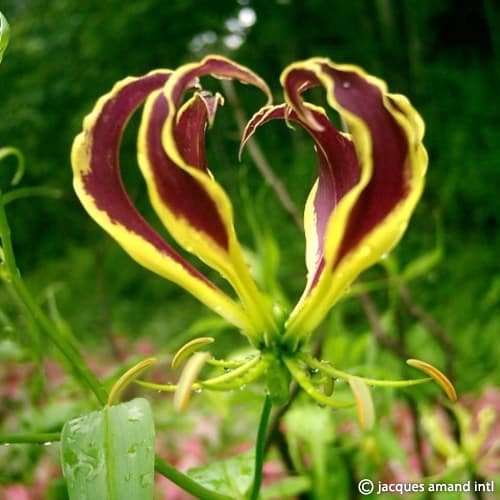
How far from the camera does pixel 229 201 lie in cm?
46

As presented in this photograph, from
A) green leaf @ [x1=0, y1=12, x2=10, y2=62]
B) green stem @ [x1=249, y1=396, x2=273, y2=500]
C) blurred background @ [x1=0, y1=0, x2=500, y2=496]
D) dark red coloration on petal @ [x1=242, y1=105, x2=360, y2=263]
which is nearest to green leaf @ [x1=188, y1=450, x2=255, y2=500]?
green stem @ [x1=249, y1=396, x2=273, y2=500]

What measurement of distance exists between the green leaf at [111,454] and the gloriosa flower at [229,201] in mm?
39

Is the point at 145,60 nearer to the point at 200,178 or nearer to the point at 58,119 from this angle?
the point at 58,119

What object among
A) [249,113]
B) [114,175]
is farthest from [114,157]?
[249,113]

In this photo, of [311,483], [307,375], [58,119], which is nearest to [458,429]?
[311,483]

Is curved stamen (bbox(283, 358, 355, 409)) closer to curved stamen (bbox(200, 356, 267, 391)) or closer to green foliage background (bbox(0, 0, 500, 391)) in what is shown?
curved stamen (bbox(200, 356, 267, 391))

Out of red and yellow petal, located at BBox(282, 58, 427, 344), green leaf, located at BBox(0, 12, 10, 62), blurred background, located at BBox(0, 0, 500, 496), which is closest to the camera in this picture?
red and yellow petal, located at BBox(282, 58, 427, 344)

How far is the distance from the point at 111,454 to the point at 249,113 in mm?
3873

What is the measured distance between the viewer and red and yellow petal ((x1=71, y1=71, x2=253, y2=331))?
1.49 feet

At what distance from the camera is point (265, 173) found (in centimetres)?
113

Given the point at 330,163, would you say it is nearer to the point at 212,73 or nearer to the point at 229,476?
the point at 212,73

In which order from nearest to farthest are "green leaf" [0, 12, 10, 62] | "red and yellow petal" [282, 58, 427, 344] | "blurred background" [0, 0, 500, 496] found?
1. "red and yellow petal" [282, 58, 427, 344]
2. "green leaf" [0, 12, 10, 62]
3. "blurred background" [0, 0, 500, 496]

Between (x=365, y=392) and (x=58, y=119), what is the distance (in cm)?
328

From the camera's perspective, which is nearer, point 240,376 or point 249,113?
point 240,376
